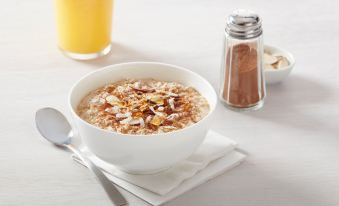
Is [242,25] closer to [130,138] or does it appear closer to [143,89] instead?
[143,89]

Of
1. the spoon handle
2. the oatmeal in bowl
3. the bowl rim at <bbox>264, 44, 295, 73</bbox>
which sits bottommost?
the spoon handle

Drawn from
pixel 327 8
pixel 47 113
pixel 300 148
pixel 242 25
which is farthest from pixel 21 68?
pixel 327 8

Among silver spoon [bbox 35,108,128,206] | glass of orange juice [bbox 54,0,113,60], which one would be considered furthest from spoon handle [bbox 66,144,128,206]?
glass of orange juice [bbox 54,0,113,60]

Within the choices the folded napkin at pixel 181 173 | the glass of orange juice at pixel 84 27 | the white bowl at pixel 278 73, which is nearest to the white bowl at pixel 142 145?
the folded napkin at pixel 181 173

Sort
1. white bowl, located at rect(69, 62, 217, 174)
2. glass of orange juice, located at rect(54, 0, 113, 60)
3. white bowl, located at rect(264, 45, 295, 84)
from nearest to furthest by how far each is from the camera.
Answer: white bowl, located at rect(69, 62, 217, 174) → white bowl, located at rect(264, 45, 295, 84) → glass of orange juice, located at rect(54, 0, 113, 60)

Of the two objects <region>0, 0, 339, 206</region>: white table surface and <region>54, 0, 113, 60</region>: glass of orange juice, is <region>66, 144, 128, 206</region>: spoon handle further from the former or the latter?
<region>54, 0, 113, 60</region>: glass of orange juice

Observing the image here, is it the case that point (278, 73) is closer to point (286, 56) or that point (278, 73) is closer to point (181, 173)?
point (286, 56)
